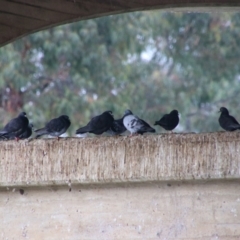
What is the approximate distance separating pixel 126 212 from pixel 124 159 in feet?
0.65

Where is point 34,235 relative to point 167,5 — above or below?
below

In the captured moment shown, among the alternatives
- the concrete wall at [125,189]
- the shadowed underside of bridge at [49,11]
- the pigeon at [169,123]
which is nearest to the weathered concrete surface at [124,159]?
the concrete wall at [125,189]

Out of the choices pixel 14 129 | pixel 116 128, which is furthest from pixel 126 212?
pixel 14 129

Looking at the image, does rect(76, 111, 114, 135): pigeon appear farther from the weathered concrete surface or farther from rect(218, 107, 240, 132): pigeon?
the weathered concrete surface

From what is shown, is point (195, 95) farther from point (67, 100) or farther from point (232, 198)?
point (232, 198)

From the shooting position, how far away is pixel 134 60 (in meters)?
18.1

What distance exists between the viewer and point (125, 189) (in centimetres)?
276

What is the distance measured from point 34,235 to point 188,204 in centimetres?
61

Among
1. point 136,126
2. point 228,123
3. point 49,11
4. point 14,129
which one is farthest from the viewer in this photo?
point 14,129

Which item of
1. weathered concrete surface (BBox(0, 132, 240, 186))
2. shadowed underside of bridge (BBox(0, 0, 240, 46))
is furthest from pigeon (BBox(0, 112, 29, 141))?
weathered concrete surface (BBox(0, 132, 240, 186))

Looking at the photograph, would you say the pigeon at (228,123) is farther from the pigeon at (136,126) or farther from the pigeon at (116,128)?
the pigeon at (116,128)

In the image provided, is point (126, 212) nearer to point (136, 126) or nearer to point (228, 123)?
point (136, 126)

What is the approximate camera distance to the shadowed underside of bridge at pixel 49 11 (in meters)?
3.84

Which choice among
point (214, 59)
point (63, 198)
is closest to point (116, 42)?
point (214, 59)
